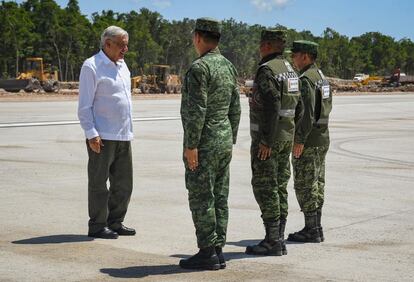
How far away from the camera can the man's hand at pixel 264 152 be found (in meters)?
6.93

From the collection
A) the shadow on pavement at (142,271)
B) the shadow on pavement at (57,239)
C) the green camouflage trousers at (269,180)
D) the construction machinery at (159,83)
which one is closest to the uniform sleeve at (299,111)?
the green camouflage trousers at (269,180)

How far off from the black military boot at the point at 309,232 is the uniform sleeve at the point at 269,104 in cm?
118

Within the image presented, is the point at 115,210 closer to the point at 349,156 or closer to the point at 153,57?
the point at 349,156

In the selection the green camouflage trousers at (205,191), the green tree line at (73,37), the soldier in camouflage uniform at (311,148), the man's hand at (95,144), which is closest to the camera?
the green camouflage trousers at (205,191)

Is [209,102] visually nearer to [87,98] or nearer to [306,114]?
[306,114]

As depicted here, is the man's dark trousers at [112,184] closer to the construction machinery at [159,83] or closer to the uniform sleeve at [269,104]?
the uniform sleeve at [269,104]

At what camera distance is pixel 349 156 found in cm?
1609

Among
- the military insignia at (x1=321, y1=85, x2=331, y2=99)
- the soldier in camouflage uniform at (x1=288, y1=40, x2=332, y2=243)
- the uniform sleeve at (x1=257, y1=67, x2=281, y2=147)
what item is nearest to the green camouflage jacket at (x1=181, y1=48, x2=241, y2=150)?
the uniform sleeve at (x1=257, y1=67, x2=281, y2=147)

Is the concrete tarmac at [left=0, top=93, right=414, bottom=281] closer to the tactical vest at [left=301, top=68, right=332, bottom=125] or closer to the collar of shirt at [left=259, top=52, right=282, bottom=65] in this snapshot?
the tactical vest at [left=301, top=68, right=332, bottom=125]

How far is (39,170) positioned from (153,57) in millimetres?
121534

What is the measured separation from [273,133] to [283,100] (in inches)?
13.8

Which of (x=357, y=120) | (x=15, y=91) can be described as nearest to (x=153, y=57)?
(x=15, y=91)

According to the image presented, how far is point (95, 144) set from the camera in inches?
296

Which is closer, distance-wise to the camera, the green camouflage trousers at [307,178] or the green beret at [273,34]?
the green beret at [273,34]
